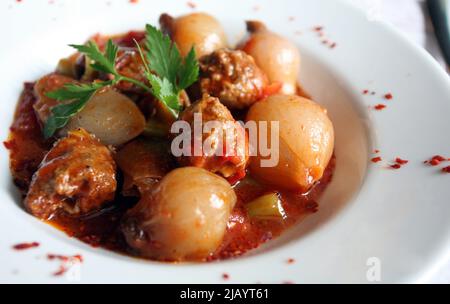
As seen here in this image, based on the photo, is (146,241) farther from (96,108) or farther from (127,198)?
(96,108)

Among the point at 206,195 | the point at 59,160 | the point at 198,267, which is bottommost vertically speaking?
the point at 198,267

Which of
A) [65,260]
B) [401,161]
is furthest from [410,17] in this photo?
[65,260]

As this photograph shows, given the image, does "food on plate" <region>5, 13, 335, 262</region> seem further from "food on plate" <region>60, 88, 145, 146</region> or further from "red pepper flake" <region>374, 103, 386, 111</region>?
"red pepper flake" <region>374, 103, 386, 111</region>

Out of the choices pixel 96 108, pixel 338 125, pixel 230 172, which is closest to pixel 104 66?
pixel 96 108

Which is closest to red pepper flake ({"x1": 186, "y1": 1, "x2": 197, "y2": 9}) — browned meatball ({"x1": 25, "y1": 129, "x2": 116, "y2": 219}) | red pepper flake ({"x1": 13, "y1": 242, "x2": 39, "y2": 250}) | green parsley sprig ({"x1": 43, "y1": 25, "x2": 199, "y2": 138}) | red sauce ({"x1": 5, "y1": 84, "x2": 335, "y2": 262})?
green parsley sprig ({"x1": 43, "y1": 25, "x2": 199, "y2": 138})

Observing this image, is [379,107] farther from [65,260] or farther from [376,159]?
[65,260]
